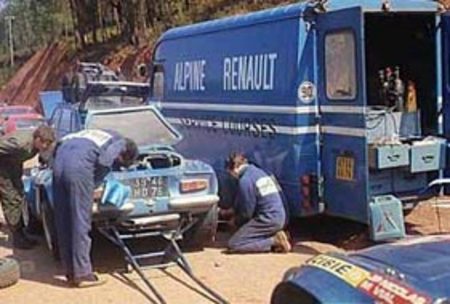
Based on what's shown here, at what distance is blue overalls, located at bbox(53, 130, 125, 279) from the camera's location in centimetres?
818

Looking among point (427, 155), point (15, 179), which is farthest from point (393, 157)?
point (15, 179)

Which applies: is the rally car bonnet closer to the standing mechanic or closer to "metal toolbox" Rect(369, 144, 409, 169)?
"metal toolbox" Rect(369, 144, 409, 169)

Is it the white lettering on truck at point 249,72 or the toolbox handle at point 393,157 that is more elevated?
the white lettering on truck at point 249,72

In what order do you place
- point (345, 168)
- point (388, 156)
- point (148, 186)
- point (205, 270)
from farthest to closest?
point (388, 156)
point (345, 168)
point (148, 186)
point (205, 270)

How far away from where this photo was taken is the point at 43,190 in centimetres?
927

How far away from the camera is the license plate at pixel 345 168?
9.16m

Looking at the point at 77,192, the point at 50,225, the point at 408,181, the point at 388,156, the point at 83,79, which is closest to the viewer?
the point at 77,192

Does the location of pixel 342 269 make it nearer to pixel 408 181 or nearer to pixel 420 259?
pixel 420 259

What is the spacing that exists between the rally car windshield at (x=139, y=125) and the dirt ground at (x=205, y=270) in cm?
131

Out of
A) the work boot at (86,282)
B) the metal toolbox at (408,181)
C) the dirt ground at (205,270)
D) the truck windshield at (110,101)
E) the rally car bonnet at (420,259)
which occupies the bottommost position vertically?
the dirt ground at (205,270)

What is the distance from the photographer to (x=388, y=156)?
9.40 m

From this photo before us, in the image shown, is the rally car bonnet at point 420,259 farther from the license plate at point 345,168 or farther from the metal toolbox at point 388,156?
the metal toolbox at point 388,156

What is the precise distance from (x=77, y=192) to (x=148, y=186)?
1012mm

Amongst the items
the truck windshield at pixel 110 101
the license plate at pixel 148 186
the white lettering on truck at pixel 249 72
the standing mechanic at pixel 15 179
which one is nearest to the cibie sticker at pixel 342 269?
the license plate at pixel 148 186
